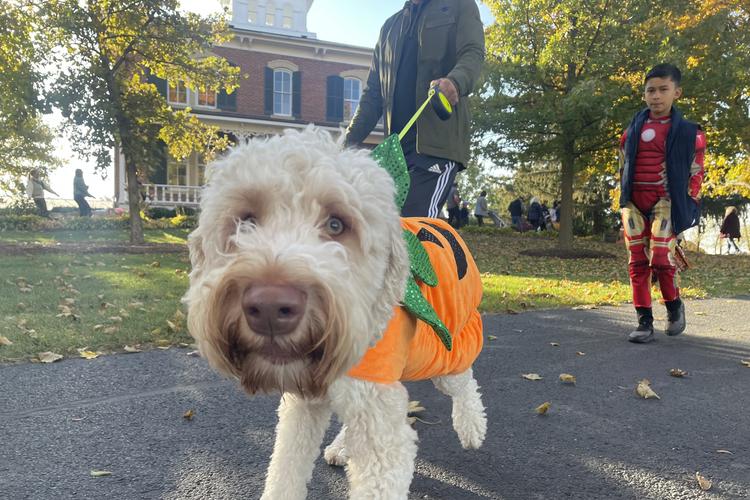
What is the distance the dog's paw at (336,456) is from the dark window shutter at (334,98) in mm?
22500

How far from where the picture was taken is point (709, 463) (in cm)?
237

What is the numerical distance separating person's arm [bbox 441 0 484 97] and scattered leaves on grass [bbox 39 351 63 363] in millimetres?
3215

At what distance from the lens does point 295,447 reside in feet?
6.14

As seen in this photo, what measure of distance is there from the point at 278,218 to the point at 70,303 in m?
4.75

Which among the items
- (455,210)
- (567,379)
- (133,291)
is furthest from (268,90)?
(567,379)

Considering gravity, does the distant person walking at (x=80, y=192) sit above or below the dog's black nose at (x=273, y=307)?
above

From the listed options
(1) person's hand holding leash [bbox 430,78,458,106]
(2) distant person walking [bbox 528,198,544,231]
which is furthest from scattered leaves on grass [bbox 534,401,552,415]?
(2) distant person walking [bbox 528,198,544,231]

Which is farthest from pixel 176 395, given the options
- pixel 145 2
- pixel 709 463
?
pixel 145 2

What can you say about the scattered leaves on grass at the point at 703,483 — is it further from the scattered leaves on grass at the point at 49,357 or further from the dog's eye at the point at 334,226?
the scattered leaves on grass at the point at 49,357

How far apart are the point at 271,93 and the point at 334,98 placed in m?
2.85

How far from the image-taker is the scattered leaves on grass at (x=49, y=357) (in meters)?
3.48

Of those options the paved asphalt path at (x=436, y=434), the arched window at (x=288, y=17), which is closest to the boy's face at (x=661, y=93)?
the paved asphalt path at (x=436, y=434)

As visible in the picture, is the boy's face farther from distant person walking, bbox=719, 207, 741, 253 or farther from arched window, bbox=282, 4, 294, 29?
arched window, bbox=282, 4, 294, 29

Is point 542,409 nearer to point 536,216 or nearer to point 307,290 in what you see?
point 307,290
